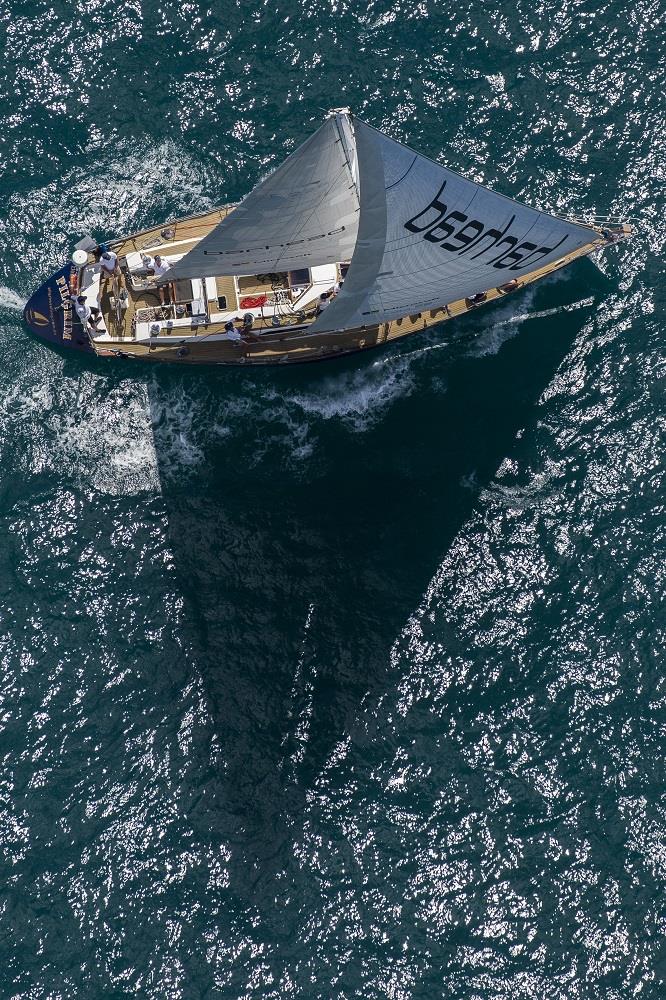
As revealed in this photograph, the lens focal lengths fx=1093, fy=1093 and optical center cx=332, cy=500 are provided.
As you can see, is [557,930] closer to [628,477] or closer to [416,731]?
[416,731]

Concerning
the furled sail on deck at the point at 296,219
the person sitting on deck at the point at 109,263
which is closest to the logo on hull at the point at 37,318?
the person sitting on deck at the point at 109,263

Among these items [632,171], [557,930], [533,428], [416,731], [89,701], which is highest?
[632,171]

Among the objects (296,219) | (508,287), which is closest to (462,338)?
(508,287)

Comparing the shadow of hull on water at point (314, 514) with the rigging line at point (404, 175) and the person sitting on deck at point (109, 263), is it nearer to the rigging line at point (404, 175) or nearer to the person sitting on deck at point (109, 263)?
the person sitting on deck at point (109, 263)

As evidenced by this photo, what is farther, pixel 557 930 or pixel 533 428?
pixel 533 428

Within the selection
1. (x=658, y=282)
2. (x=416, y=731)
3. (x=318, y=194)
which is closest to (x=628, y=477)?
(x=658, y=282)

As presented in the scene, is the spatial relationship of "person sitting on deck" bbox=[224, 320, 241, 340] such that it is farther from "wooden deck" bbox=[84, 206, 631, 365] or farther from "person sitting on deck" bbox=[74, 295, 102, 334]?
"person sitting on deck" bbox=[74, 295, 102, 334]

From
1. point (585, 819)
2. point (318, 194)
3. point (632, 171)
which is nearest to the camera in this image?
point (318, 194)

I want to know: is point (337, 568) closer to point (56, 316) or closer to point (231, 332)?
point (231, 332)
